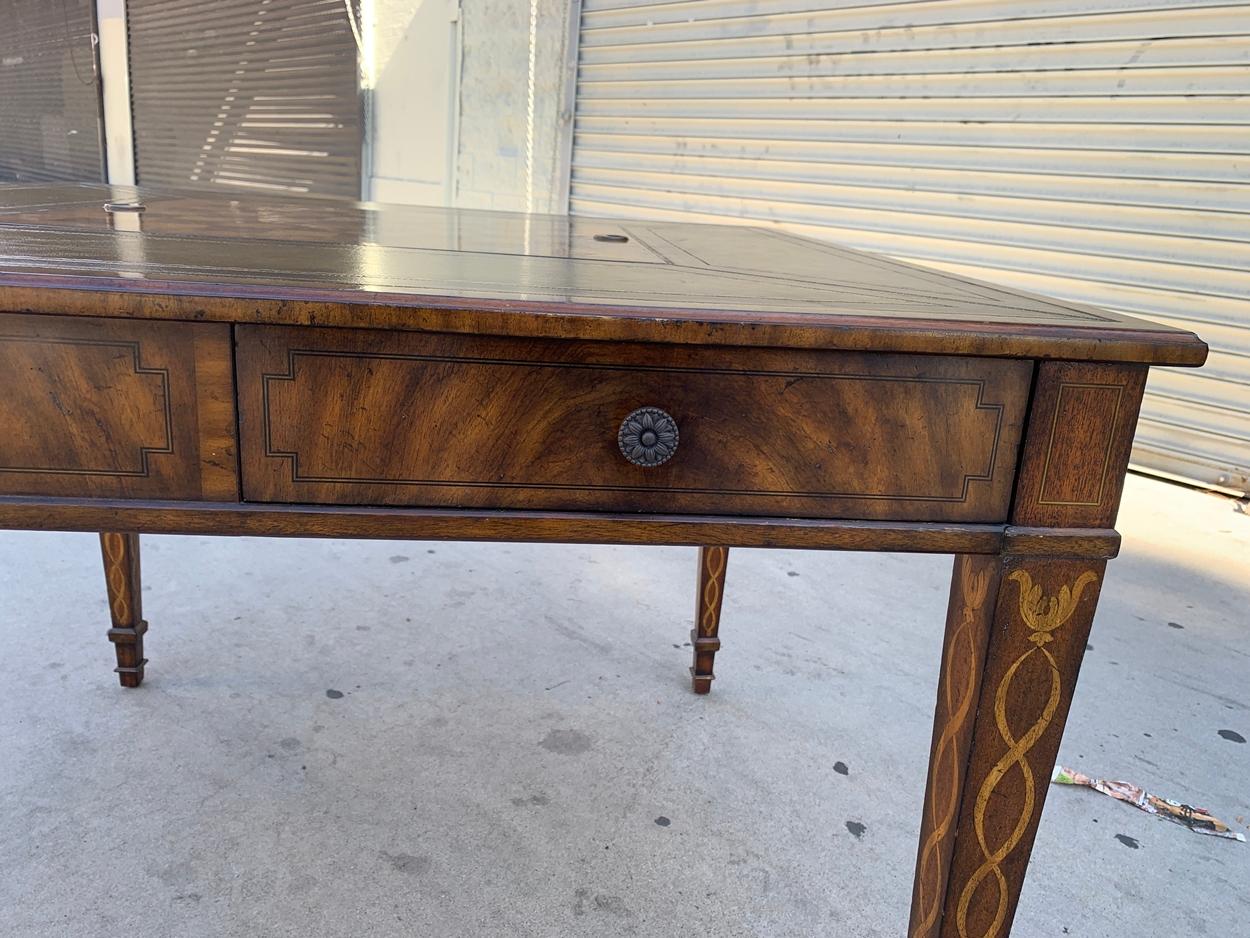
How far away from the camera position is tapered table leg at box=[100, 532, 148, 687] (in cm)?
174

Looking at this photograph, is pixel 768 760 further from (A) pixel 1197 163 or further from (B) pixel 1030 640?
(A) pixel 1197 163

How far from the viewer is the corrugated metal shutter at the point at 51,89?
8016mm

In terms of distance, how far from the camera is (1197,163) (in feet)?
11.0

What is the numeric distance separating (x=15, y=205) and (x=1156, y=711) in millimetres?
2294

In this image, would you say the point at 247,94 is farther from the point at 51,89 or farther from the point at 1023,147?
the point at 1023,147

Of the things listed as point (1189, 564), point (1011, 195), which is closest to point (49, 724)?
point (1189, 564)

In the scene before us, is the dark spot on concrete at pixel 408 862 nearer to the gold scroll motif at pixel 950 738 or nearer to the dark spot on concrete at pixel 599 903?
the dark spot on concrete at pixel 599 903

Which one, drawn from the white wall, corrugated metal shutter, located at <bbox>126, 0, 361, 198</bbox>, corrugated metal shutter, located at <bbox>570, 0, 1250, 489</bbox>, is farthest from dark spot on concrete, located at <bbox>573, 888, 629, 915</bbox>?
corrugated metal shutter, located at <bbox>126, 0, 361, 198</bbox>

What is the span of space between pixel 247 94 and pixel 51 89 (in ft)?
8.08

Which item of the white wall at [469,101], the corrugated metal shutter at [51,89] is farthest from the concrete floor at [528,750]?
the corrugated metal shutter at [51,89]

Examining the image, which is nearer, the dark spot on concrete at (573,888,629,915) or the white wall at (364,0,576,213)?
the dark spot on concrete at (573,888,629,915)

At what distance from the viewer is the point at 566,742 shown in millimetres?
1775

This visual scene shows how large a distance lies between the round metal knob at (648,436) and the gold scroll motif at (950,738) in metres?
0.34

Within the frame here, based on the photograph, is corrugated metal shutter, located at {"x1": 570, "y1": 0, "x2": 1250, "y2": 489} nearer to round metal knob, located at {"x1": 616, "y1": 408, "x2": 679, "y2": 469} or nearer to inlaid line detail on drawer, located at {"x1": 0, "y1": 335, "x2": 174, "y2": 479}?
round metal knob, located at {"x1": 616, "y1": 408, "x2": 679, "y2": 469}
